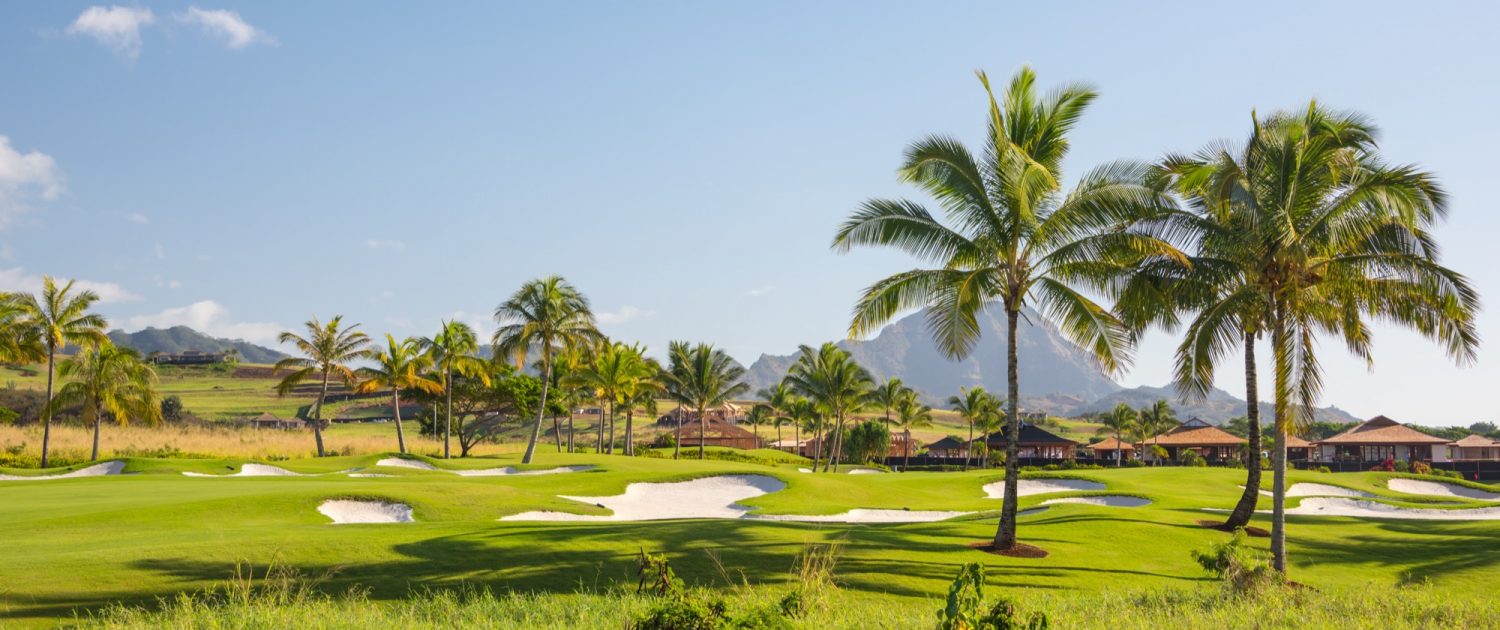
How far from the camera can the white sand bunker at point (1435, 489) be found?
44.7 metres

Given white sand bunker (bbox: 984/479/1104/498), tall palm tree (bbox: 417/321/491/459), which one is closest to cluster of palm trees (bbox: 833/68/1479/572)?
white sand bunker (bbox: 984/479/1104/498)

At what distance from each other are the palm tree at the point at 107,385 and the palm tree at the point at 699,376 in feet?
111

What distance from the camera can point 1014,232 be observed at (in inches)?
777

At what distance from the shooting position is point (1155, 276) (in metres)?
21.4

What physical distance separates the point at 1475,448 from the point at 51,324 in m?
102

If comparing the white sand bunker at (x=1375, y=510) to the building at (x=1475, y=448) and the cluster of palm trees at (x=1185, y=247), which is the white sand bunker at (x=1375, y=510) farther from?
the building at (x=1475, y=448)

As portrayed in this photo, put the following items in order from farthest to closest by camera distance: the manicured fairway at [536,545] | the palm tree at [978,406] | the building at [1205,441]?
the palm tree at [978,406], the building at [1205,441], the manicured fairway at [536,545]

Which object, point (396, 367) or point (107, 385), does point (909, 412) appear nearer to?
point (396, 367)

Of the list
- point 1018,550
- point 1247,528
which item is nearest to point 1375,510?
point 1247,528

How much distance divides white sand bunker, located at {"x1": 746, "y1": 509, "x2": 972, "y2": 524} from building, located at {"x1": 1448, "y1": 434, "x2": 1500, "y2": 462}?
66526 mm

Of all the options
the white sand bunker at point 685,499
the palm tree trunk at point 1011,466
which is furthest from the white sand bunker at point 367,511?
the palm tree trunk at point 1011,466

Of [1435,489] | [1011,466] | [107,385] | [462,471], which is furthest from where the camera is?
[107,385]

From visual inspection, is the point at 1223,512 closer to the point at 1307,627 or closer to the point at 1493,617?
the point at 1493,617

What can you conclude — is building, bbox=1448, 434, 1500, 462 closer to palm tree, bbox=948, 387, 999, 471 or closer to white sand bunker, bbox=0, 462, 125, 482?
palm tree, bbox=948, 387, 999, 471
